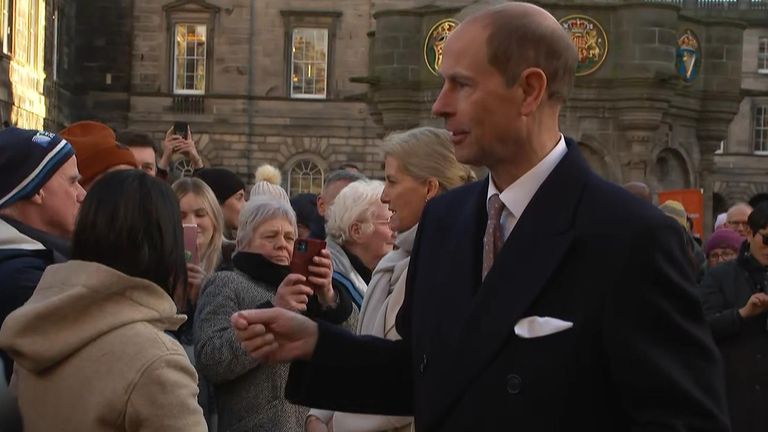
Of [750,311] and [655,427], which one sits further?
[750,311]

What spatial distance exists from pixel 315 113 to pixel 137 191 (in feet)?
149

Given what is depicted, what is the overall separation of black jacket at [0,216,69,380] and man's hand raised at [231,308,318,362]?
3.18 ft

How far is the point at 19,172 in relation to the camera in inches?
189

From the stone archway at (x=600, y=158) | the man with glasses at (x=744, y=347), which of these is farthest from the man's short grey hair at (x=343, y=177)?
the stone archway at (x=600, y=158)

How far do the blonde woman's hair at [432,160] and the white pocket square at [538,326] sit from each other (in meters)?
2.44

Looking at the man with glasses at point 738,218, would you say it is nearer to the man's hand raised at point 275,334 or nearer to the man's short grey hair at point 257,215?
the man's short grey hair at point 257,215

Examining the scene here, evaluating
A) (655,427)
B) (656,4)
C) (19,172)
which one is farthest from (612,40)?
(655,427)

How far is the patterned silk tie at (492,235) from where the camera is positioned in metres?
3.50

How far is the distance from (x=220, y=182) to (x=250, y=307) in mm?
3013

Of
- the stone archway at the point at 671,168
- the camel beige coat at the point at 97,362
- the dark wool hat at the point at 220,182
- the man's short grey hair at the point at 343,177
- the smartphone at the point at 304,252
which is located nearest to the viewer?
the camel beige coat at the point at 97,362

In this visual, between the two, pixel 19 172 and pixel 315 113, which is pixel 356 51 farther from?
pixel 19 172

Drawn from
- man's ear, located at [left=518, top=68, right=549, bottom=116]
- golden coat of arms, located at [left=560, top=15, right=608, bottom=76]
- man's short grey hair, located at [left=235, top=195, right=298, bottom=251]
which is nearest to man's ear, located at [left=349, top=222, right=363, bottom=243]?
man's short grey hair, located at [left=235, top=195, right=298, bottom=251]

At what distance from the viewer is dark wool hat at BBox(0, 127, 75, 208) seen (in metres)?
4.77

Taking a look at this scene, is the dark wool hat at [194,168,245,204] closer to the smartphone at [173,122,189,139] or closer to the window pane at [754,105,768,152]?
the smartphone at [173,122,189,139]
